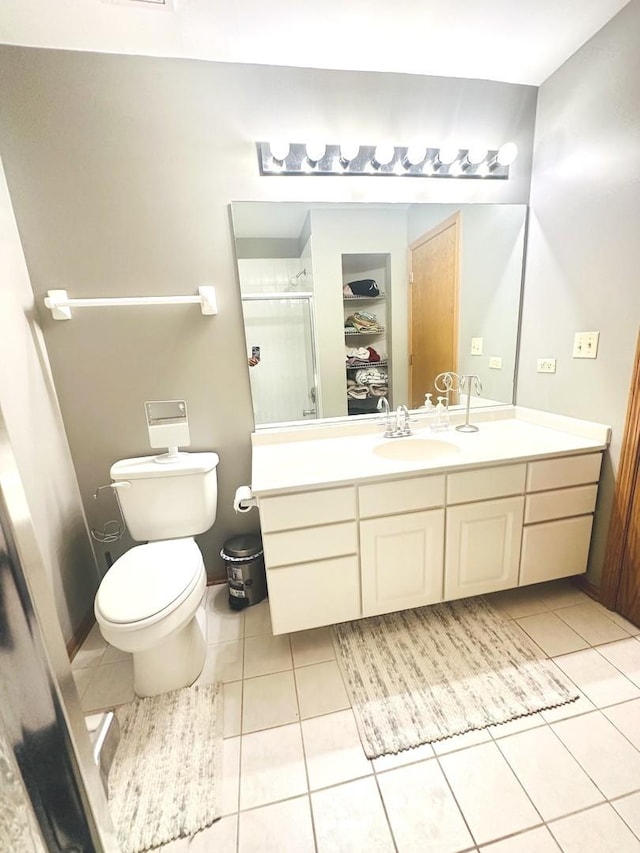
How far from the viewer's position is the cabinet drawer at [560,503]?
58.6 inches

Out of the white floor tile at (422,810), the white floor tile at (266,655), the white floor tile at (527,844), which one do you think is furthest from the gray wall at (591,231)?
the white floor tile at (266,655)

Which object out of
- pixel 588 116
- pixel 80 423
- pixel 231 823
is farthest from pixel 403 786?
pixel 588 116

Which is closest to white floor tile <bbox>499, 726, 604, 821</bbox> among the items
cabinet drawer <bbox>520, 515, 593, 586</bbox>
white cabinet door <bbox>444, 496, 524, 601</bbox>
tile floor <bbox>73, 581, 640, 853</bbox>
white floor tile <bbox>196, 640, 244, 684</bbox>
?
tile floor <bbox>73, 581, 640, 853</bbox>

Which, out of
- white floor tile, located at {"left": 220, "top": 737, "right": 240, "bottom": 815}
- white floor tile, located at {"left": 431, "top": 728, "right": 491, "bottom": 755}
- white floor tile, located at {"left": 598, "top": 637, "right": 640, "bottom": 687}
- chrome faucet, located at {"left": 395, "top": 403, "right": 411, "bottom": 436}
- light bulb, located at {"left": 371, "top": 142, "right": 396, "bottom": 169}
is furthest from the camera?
chrome faucet, located at {"left": 395, "top": 403, "right": 411, "bottom": 436}

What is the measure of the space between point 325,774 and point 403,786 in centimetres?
23

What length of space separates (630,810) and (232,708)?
1187mm

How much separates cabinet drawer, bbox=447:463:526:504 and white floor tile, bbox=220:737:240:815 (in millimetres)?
1110

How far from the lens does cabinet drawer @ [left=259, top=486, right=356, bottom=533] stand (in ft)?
4.11

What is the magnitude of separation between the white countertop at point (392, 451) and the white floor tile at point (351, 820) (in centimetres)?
88

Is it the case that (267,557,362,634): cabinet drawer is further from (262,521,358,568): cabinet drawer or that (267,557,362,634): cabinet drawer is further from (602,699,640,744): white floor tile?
(602,699,640,744): white floor tile

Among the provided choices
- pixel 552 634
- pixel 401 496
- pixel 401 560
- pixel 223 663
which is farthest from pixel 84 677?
pixel 552 634

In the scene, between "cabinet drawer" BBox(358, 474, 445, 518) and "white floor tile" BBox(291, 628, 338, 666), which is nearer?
"cabinet drawer" BBox(358, 474, 445, 518)

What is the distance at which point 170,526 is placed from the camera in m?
1.56

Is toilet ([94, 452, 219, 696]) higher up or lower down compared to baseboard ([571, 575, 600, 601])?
higher up
